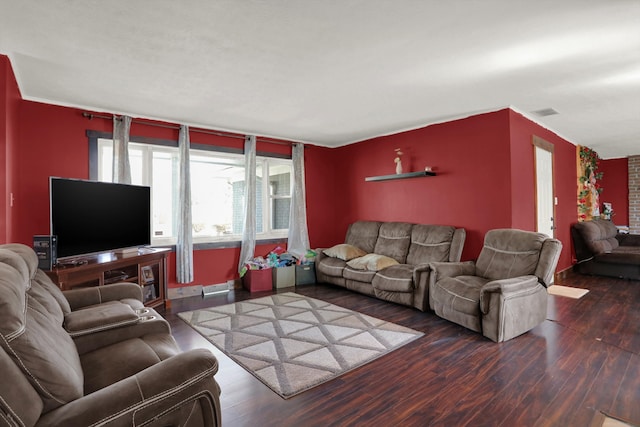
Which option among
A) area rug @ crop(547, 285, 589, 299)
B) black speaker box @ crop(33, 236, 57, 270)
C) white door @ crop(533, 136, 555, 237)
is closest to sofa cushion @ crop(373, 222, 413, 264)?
white door @ crop(533, 136, 555, 237)

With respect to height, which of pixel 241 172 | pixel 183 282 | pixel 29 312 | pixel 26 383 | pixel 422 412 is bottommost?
pixel 422 412

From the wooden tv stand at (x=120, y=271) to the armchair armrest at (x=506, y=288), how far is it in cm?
359

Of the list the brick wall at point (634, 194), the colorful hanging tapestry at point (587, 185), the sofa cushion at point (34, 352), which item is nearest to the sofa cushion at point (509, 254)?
the sofa cushion at point (34, 352)

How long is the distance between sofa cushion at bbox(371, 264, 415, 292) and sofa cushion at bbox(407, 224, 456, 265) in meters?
0.23

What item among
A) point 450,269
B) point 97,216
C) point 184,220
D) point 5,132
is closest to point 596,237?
point 450,269

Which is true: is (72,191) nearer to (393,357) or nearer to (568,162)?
(393,357)

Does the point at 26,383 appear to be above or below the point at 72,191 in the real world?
below

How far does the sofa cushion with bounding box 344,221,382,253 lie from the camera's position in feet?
17.5

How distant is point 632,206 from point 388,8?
881cm

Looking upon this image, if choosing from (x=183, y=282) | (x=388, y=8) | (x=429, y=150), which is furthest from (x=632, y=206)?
(x=183, y=282)

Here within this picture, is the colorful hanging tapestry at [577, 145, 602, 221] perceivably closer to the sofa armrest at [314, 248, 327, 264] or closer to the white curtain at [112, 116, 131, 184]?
the sofa armrest at [314, 248, 327, 264]

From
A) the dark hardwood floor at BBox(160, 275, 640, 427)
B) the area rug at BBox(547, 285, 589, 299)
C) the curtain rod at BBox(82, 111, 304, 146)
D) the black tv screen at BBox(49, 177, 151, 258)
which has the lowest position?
the dark hardwood floor at BBox(160, 275, 640, 427)

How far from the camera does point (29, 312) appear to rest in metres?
1.39

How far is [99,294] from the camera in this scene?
2508 mm
